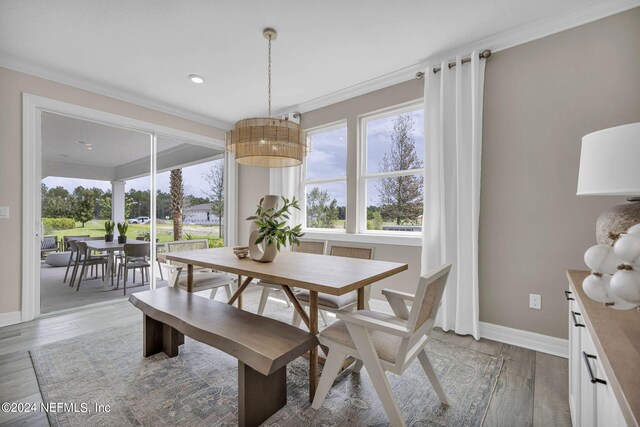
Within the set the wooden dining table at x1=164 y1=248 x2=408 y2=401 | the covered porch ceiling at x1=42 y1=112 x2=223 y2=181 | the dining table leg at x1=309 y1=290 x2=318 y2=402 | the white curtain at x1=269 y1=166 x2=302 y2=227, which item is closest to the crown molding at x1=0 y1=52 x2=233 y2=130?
the covered porch ceiling at x1=42 y1=112 x2=223 y2=181

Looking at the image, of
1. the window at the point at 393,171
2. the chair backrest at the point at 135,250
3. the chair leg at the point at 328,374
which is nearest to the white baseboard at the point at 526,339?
the window at the point at 393,171

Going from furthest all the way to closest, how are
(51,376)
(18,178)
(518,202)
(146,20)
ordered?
1. (18,178)
2. (518,202)
3. (146,20)
4. (51,376)

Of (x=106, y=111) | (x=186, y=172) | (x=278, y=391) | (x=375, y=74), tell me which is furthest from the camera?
(x=186, y=172)

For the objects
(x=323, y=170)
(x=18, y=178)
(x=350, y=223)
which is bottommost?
(x=350, y=223)

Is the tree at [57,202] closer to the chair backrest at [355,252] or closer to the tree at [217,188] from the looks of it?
the tree at [217,188]

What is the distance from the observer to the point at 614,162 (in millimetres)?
1210

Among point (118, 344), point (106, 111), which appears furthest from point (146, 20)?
point (118, 344)

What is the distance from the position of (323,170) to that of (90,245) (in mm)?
3055

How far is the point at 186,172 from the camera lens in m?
4.39

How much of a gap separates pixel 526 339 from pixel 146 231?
4.50 metres

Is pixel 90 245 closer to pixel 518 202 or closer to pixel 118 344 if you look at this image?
→ pixel 118 344

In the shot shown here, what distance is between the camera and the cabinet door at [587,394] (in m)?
1.00

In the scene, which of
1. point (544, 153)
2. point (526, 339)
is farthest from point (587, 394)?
point (544, 153)

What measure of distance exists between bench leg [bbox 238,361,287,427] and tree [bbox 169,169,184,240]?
10.8 ft
